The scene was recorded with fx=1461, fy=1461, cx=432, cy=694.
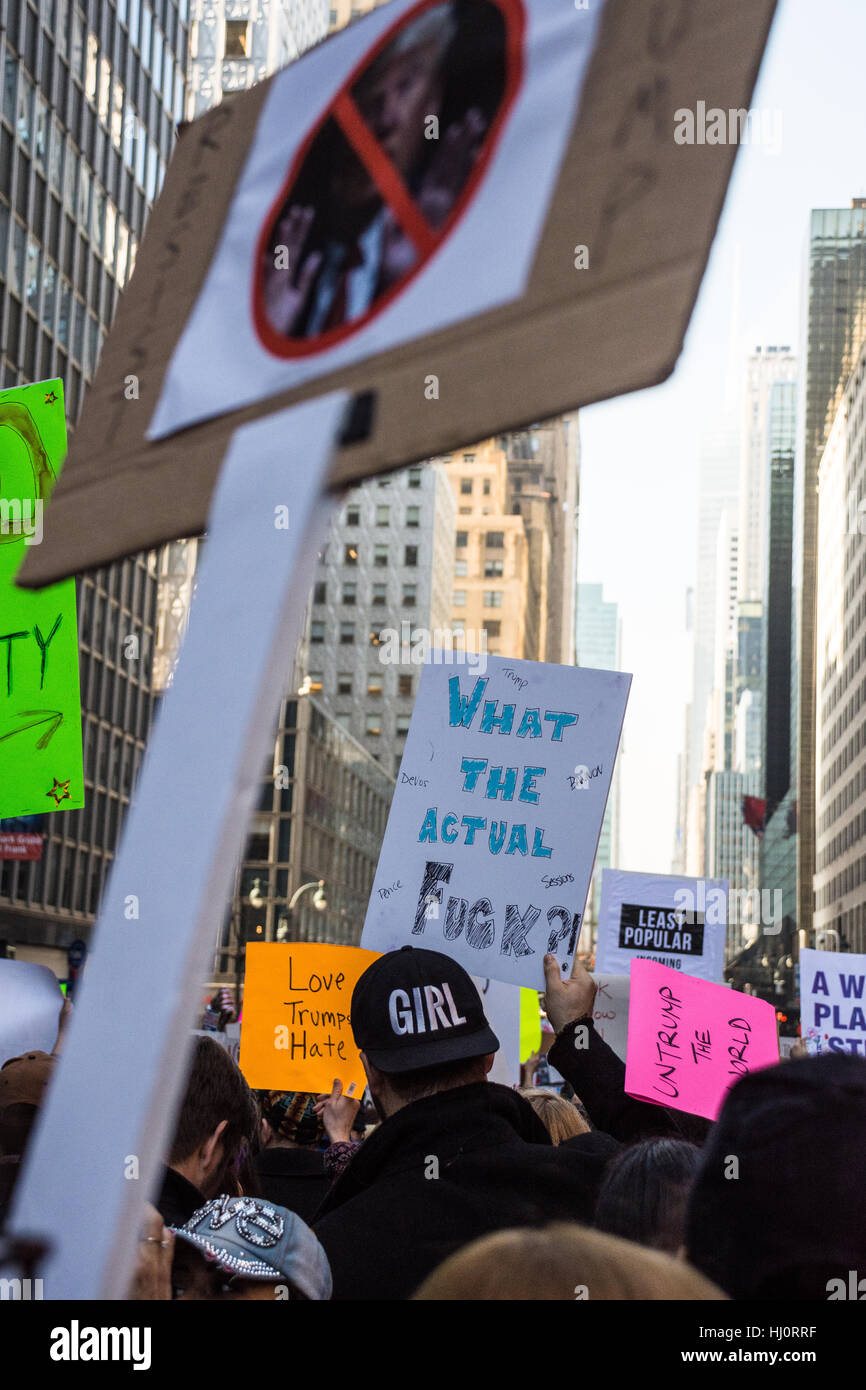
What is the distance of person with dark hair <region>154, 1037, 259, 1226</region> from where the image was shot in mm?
3811

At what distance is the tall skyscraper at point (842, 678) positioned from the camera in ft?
303

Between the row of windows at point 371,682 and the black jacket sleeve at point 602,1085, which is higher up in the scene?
the row of windows at point 371,682

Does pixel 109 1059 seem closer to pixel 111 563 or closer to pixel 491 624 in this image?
pixel 111 563

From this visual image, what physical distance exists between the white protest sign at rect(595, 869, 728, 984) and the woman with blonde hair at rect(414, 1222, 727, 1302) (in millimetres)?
8121

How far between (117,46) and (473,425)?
185 feet

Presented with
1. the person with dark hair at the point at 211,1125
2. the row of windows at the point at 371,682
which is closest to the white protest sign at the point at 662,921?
the person with dark hair at the point at 211,1125

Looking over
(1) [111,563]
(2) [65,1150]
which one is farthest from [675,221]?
(2) [65,1150]

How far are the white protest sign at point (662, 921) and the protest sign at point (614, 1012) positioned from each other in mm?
3295

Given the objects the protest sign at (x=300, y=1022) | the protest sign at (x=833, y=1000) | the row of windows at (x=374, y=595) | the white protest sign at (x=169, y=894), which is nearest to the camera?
the white protest sign at (x=169, y=894)

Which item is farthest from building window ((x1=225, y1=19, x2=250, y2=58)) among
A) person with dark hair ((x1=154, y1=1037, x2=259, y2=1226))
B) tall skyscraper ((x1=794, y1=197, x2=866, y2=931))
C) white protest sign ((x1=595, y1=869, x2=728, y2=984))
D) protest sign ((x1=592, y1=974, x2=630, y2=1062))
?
person with dark hair ((x1=154, y1=1037, x2=259, y2=1226))

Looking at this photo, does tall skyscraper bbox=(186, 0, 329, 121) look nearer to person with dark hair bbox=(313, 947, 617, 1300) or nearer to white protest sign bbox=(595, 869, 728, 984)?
white protest sign bbox=(595, 869, 728, 984)

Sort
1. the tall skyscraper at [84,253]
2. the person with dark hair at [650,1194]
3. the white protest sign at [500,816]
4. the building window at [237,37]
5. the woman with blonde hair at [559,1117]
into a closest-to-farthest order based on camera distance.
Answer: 1. the person with dark hair at [650,1194]
2. the white protest sign at [500,816]
3. the woman with blonde hair at [559,1117]
4. the tall skyscraper at [84,253]
5. the building window at [237,37]

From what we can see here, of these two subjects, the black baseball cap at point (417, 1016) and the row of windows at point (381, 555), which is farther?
the row of windows at point (381, 555)

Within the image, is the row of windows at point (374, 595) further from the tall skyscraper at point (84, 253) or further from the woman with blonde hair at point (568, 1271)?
the woman with blonde hair at point (568, 1271)
